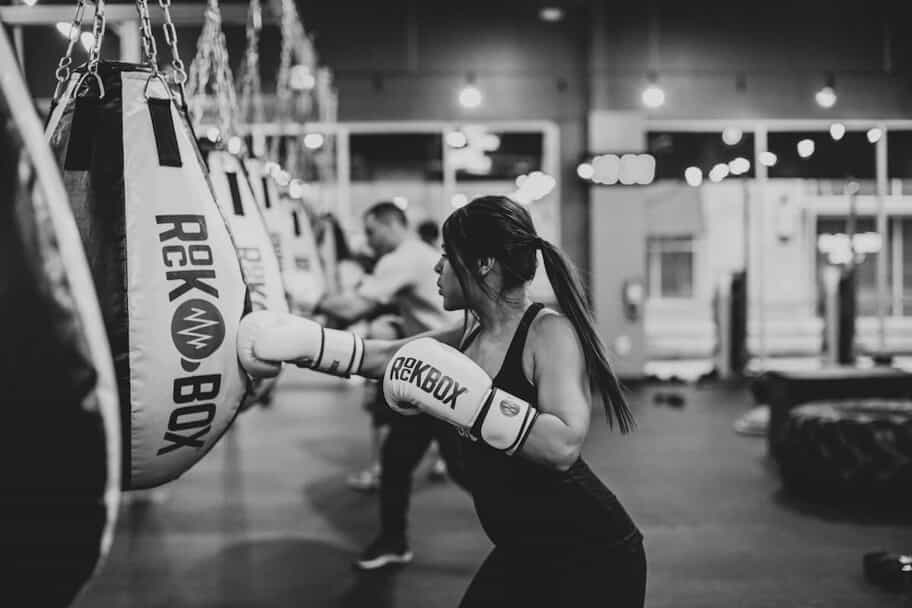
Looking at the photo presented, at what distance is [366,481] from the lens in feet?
16.0

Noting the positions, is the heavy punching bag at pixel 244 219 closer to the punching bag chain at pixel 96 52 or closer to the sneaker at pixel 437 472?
the punching bag chain at pixel 96 52

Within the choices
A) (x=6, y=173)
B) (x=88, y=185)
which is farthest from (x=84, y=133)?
(x=6, y=173)

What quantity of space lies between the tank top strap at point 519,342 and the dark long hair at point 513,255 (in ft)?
0.21

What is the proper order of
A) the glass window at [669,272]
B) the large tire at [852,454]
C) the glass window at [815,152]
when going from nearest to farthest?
the large tire at [852,454] → the glass window at [815,152] → the glass window at [669,272]

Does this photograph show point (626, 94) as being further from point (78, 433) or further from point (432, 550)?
point (78, 433)

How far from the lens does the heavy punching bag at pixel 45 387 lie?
91 cm

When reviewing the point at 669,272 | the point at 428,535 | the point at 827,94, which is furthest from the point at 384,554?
the point at 669,272

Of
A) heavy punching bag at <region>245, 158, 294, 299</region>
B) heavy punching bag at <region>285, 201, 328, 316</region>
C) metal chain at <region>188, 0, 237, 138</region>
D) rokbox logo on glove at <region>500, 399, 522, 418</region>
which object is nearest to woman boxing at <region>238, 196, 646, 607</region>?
rokbox logo on glove at <region>500, 399, 522, 418</region>

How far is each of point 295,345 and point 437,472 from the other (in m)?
3.61

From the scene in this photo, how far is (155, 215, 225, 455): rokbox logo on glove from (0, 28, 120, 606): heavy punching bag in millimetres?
544

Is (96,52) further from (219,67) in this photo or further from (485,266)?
(219,67)

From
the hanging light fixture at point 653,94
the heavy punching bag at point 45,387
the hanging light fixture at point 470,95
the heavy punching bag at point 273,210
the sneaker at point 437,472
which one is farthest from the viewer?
the hanging light fixture at point 470,95

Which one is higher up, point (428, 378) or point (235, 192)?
point (235, 192)

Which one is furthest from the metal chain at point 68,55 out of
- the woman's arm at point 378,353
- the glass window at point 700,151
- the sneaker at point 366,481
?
the glass window at point 700,151
